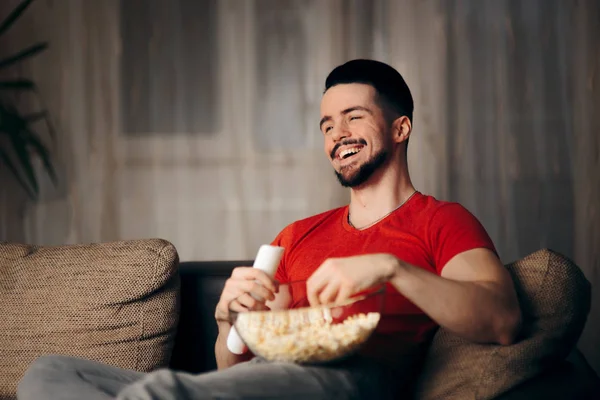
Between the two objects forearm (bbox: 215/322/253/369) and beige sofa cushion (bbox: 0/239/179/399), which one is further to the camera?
beige sofa cushion (bbox: 0/239/179/399)

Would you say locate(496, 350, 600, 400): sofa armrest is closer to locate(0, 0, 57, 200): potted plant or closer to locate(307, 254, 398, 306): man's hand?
locate(307, 254, 398, 306): man's hand

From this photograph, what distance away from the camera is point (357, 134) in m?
1.67

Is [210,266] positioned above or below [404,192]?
below

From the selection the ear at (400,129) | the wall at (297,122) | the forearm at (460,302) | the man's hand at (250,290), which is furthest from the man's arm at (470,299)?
the wall at (297,122)

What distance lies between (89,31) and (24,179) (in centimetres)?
71

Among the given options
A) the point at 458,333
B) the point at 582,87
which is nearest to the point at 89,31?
the point at 582,87

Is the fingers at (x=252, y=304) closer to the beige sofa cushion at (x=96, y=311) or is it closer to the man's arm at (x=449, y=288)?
the man's arm at (x=449, y=288)

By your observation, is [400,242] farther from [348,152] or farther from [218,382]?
[218,382]

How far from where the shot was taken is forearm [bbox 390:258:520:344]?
3.85 ft

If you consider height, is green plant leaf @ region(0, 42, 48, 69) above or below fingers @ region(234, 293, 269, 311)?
above

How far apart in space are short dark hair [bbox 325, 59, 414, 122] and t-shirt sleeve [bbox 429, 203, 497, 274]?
1.08 ft

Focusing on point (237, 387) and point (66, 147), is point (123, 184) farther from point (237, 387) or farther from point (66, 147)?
point (237, 387)

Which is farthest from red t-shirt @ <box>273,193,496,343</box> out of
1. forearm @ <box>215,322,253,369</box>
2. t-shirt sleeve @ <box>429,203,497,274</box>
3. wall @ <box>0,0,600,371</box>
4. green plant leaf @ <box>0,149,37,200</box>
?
green plant leaf @ <box>0,149,37,200</box>

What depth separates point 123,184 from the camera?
10.2 feet
